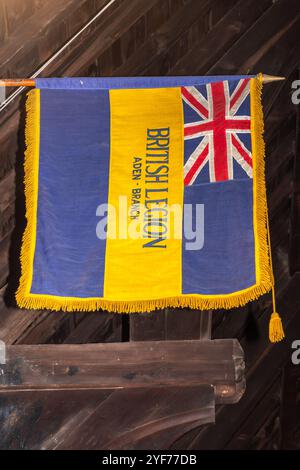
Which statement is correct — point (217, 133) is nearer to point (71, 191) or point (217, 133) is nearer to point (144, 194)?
point (144, 194)

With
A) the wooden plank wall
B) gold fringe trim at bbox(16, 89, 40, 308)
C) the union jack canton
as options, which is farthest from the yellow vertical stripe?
the wooden plank wall

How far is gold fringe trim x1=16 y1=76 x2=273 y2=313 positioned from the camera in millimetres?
4457

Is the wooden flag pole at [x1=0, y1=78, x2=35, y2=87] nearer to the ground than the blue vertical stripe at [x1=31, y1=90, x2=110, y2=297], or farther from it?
farther from it

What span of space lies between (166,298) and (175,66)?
1.54 metres

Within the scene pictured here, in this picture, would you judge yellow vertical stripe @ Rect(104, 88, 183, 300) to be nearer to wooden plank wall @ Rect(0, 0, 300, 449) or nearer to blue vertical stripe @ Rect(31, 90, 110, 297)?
blue vertical stripe @ Rect(31, 90, 110, 297)

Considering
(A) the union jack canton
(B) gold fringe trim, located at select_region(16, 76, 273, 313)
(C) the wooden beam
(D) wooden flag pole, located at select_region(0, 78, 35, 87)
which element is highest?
(D) wooden flag pole, located at select_region(0, 78, 35, 87)

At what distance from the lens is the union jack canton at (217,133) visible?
4656mm

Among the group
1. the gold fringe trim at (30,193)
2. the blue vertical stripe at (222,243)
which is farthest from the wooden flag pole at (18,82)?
the blue vertical stripe at (222,243)

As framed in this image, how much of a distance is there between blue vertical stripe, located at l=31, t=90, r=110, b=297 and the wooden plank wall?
48 centimetres

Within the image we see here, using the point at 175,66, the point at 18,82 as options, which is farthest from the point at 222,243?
the point at 175,66

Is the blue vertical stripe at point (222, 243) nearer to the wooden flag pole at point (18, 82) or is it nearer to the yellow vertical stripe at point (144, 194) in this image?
the yellow vertical stripe at point (144, 194)

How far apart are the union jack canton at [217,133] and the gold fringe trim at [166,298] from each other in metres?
0.06
